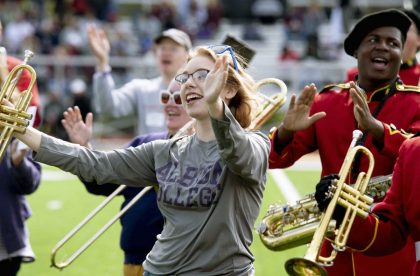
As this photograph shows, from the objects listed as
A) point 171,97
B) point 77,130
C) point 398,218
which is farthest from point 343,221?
point 171,97

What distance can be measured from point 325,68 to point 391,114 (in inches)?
682

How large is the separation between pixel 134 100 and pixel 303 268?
513 centimetres

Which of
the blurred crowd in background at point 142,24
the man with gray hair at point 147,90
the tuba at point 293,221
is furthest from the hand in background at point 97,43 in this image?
the blurred crowd in background at point 142,24

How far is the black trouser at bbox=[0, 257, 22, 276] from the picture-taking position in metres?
7.29

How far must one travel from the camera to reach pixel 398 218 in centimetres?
469

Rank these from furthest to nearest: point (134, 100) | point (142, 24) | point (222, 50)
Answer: point (142, 24) → point (134, 100) → point (222, 50)

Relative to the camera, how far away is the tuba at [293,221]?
543 cm

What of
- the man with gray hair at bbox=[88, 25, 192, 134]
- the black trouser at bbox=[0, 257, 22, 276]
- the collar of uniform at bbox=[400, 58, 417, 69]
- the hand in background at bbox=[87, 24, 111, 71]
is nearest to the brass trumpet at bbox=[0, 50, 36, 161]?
the black trouser at bbox=[0, 257, 22, 276]

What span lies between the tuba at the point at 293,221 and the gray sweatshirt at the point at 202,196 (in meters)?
0.47

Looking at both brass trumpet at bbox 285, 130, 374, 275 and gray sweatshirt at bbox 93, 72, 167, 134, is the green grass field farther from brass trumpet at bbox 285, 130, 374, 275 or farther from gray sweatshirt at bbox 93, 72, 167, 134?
brass trumpet at bbox 285, 130, 374, 275

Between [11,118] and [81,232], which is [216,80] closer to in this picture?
[11,118]

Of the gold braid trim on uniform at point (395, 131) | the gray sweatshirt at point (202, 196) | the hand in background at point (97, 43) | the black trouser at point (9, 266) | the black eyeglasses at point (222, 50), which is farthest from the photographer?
the hand in background at point (97, 43)

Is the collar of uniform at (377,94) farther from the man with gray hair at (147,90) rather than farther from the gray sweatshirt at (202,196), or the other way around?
the man with gray hair at (147,90)

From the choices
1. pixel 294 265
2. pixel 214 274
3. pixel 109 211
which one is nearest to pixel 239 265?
pixel 214 274
